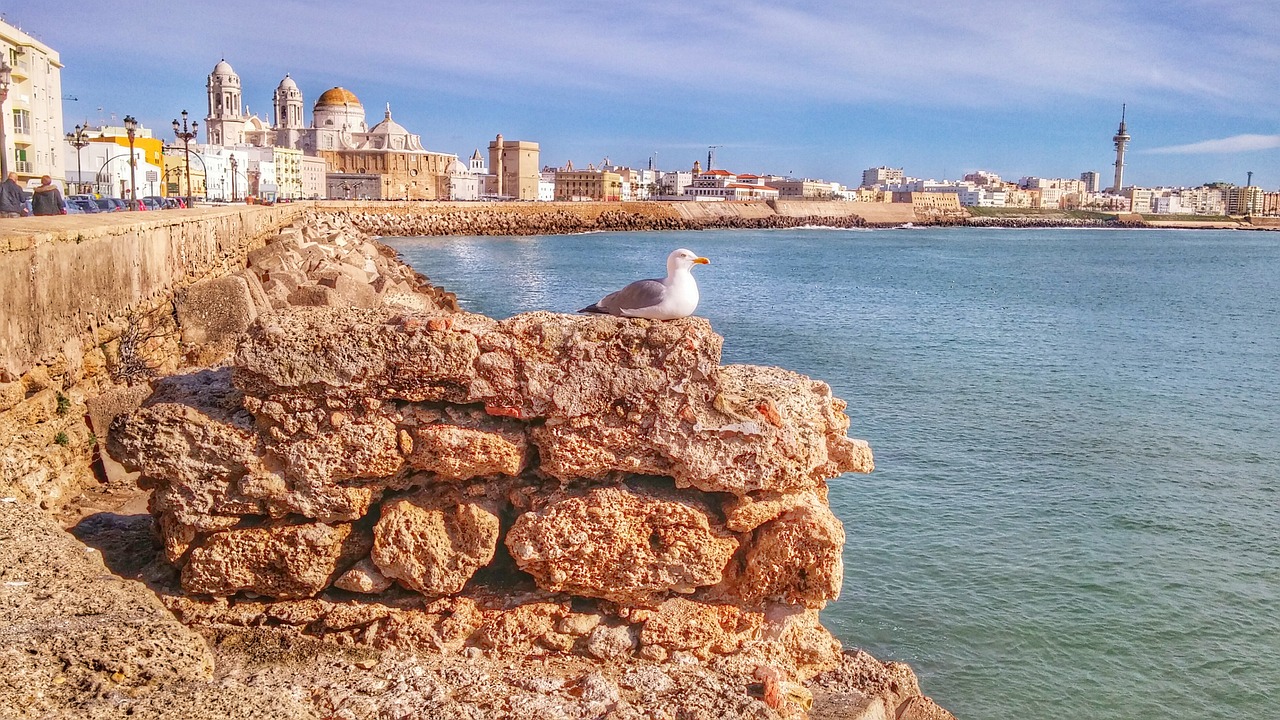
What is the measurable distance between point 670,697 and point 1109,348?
2241 cm

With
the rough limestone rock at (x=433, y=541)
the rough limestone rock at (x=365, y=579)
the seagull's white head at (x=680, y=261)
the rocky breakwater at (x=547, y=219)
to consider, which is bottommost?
the rough limestone rock at (x=365, y=579)

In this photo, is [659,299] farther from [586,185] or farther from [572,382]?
[586,185]

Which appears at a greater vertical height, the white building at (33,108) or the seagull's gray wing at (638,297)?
the white building at (33,108)

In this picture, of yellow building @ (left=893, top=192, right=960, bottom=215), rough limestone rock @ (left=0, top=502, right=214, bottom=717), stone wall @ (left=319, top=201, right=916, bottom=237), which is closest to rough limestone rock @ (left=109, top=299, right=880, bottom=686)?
rough limestone rock @ (left=0, top=502, right=214, bottom=717)

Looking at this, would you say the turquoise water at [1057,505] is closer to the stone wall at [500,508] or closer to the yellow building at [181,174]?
the stone wall at [500,508]

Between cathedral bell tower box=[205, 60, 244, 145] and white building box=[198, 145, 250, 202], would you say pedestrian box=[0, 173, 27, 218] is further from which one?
cathedral bell tower box=[205, 60, 244, 145]

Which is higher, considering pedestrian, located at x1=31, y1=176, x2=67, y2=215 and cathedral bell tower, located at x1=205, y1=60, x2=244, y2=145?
cathedral bell tower, located at x1=205, y1=60, x2=244, y2=145

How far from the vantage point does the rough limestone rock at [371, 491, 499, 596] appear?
5113mm

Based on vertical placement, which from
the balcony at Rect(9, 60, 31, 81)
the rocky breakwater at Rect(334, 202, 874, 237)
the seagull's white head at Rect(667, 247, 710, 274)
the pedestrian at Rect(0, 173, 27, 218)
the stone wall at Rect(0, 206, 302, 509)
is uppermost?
A: the balcony at Rect(9, 60, 31, 81)

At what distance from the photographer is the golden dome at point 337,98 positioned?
121688 millimetres

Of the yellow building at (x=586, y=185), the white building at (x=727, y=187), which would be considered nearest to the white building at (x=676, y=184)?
the white building at (x=727, y=187)

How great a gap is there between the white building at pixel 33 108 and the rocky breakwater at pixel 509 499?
38.2 metres

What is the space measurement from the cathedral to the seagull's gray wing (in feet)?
374

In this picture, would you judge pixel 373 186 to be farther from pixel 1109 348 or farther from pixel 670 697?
pixel 670 697
